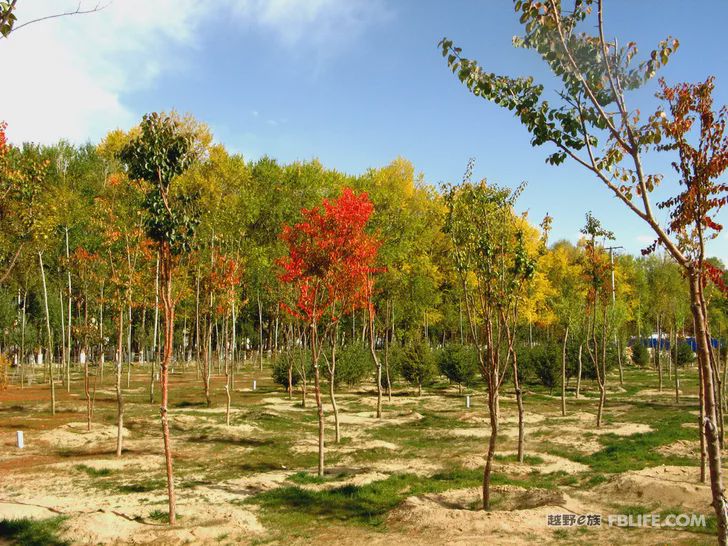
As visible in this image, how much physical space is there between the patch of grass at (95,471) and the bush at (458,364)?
23.5 meters

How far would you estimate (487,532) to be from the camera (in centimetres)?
1029

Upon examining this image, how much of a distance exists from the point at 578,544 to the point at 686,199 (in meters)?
5.94

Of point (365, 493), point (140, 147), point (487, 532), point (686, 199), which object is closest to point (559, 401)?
point (365, 493)

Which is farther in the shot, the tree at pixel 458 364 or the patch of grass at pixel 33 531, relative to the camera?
the tree at pixel 458 364

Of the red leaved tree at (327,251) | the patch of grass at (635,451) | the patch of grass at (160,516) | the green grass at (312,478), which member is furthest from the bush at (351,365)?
the patch of grass at (160,516)

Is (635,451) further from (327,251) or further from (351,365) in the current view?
(351,365)

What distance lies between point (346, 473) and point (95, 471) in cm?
723

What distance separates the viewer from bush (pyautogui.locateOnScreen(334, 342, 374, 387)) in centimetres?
3575

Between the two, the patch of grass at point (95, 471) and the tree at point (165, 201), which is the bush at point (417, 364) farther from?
the tree at point (165, 201)

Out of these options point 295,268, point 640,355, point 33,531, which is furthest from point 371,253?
point 640,355

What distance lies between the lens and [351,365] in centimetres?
3619

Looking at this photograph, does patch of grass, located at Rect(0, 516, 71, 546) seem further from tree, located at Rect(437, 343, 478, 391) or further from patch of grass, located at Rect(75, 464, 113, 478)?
tree, located at Rect(437, 343, 478, 391)

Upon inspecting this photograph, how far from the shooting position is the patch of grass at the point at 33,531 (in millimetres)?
10688

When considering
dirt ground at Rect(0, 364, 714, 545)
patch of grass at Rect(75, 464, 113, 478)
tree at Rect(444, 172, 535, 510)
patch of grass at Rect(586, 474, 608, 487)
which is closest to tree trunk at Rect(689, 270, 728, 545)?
dirt ground at Rect(0, 364, 714, 545)
